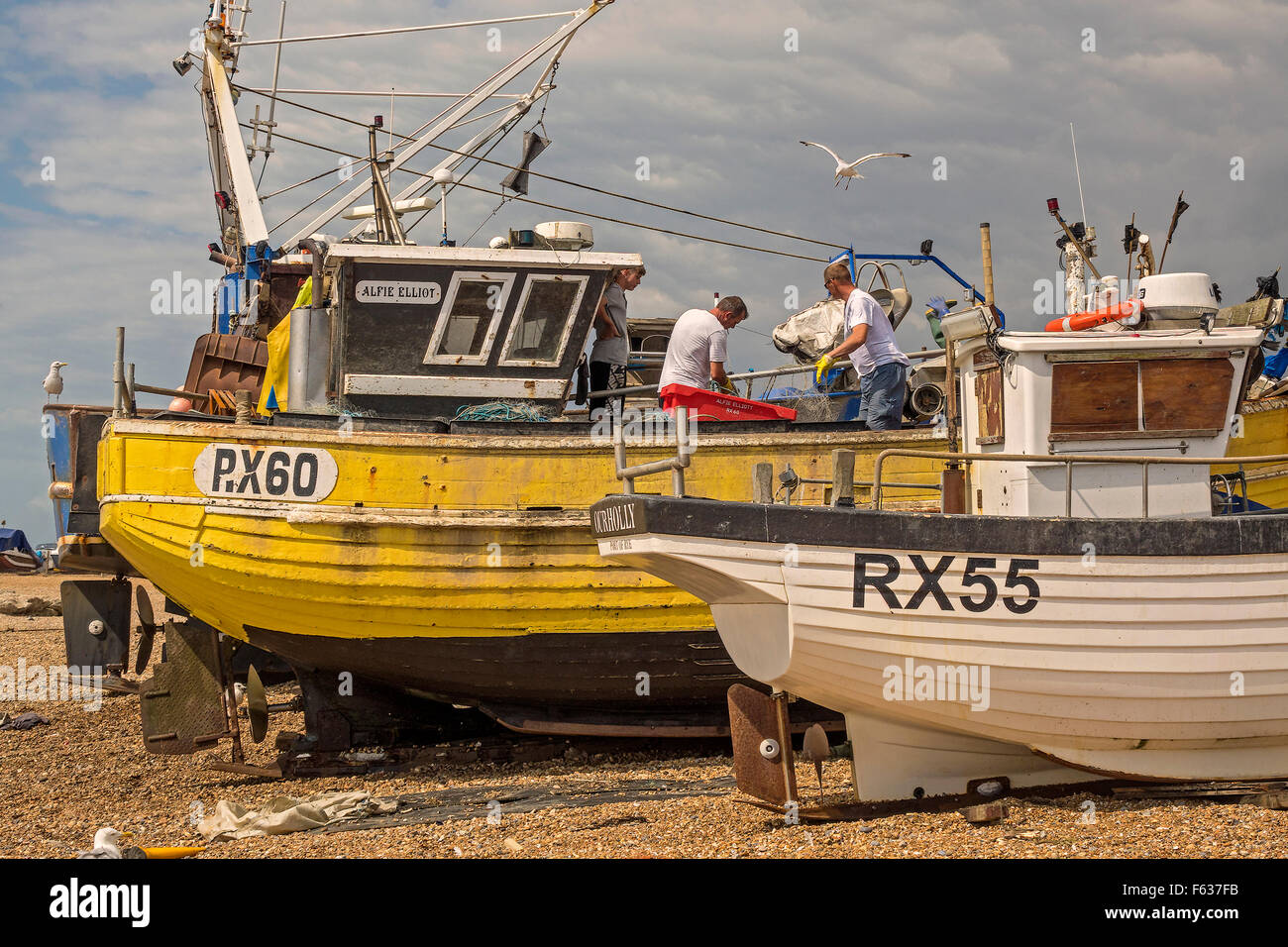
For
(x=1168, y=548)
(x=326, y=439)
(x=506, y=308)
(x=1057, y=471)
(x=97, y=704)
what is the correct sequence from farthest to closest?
1. (x=97, y=704)
2. (x=506, y=308)
3. (x=326, y=439)
4. (x=1057, y=471)
5. (x=1168, y=548)

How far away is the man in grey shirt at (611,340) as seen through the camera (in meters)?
10.0

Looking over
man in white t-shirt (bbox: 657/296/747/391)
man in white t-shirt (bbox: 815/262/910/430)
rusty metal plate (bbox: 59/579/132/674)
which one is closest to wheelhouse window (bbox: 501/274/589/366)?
man in white t-shirt (bbox: 657/296/747/391)

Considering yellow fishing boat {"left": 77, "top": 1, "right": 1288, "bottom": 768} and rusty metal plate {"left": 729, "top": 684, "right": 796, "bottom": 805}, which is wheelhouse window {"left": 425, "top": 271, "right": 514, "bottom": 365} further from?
rusty metal plate {"left": 729, "top": 684, "right": 796, "bottom": 805}

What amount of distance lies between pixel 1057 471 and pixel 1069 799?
1.85m

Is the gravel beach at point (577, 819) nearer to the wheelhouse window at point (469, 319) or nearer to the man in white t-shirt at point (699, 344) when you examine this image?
the man in white t-shirt at point (699, 344)

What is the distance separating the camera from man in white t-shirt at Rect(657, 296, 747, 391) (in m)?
9.11

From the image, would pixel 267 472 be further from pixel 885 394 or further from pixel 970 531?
pixel 970 531

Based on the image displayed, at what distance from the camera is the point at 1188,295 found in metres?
7.46

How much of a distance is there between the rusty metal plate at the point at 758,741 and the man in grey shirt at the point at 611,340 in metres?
3.59

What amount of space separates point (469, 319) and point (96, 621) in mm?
Answer: 4400

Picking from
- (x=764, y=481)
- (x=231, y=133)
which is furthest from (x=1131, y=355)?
(x=231, y=133)

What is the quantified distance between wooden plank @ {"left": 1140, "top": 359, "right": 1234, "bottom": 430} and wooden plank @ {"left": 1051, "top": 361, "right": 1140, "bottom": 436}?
96mm

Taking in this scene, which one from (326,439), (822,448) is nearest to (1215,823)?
(822,448)

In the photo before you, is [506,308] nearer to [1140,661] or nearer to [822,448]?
[822,448]
